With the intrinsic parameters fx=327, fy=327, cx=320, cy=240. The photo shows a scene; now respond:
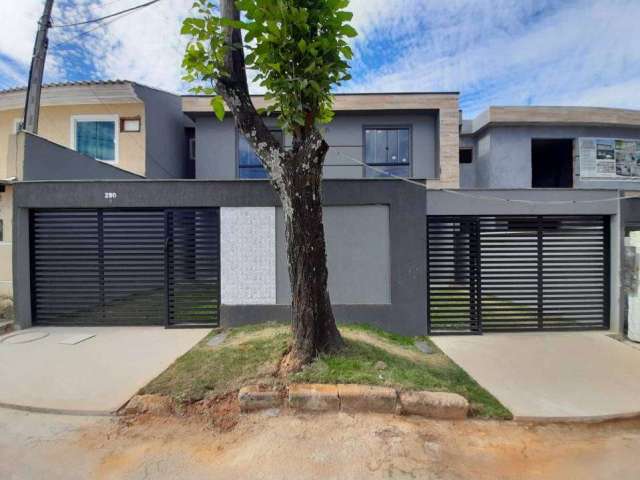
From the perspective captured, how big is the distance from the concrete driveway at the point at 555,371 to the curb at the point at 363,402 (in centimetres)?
70

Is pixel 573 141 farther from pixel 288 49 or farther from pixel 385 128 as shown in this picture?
pixel 288 49

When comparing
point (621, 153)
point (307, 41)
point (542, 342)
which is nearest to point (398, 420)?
point (542, 342)

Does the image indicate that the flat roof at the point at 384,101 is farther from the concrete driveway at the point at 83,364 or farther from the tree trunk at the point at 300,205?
the concrete driveway at the point at 83,364

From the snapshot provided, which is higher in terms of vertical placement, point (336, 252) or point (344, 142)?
point (344, 142)

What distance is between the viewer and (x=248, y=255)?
575cm

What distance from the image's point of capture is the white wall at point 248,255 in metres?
5.73

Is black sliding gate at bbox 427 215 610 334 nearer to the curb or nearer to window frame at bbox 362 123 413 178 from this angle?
the curb

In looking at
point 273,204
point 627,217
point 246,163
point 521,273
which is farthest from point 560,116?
point 273,204

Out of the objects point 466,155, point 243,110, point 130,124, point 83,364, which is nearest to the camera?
point 243,110

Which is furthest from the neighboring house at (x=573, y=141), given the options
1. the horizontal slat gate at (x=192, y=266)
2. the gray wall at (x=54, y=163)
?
the gray wall at (x=54, y=163)

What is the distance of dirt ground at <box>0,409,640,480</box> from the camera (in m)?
2.54

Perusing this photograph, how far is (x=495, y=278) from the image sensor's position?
586 centimetres

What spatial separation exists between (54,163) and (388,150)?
8371 mm

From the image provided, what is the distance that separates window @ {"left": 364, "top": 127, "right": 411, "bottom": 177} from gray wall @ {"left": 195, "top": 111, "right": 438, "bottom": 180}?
0.58ft
